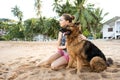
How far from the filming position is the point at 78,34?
5.10 m

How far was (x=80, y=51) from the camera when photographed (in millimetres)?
5133

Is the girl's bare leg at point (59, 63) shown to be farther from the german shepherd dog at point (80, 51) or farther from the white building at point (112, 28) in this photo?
the white building at point (112, 28)

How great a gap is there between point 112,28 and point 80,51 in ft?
172

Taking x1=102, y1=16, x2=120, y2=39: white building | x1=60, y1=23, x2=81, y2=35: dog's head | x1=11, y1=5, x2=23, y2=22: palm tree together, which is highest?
x1=11, y1=5, x2=23, y2=22: palm tree

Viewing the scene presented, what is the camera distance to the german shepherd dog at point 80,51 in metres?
5.04

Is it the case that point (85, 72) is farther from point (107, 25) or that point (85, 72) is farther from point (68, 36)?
point (107, 25)

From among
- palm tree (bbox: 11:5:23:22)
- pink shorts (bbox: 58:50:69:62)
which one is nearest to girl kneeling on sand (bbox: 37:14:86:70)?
pink shorts (bbox: 58:50:69:62)

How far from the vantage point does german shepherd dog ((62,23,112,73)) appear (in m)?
5.04

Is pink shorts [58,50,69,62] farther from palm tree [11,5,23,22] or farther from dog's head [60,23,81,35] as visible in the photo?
palm tree [11,5,23,22]

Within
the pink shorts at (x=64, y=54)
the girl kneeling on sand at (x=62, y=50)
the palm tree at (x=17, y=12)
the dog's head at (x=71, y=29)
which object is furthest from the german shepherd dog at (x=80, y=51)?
the palm tree at (x=17, y=12)

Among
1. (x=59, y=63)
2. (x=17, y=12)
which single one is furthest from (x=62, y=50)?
(x=17, y=12)

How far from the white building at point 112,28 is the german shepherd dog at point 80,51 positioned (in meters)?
48.3

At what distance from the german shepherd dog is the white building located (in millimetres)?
48286

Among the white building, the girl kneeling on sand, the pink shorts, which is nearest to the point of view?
the girl kneeling on sand
